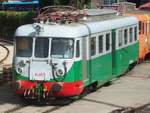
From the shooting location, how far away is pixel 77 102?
17.3m

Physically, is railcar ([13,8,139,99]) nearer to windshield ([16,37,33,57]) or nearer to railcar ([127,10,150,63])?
windshield ([16,37,33,57])

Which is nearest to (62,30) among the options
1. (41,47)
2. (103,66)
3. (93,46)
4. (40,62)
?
(41,47)

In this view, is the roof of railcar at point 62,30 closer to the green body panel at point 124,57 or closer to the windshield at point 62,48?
the windshield at point 62,48

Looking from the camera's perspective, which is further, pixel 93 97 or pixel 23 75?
pixel 93 97

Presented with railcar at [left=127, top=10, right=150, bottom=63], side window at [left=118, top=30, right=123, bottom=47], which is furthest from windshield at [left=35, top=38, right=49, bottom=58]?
railcar at [left=127, top=10, right=150, bottom=63]

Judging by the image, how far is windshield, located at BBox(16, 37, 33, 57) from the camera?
674 inches

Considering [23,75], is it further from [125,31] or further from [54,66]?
[125,31]

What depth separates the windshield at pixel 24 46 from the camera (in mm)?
17109

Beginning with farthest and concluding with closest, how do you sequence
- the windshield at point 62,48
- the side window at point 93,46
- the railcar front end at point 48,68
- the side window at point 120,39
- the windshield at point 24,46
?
the side window at point 120,39 → the side window at point 93,46 → the windshield at point 24,46 → the windshield at point 62,48 → the railcar front end at point 48,68

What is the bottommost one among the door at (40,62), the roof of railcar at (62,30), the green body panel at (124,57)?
the green body panel at (124,57)

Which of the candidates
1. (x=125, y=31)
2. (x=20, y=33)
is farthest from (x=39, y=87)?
(x=125, y=31)

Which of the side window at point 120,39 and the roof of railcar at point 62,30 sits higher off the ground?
the roof of railcar at point 62,30

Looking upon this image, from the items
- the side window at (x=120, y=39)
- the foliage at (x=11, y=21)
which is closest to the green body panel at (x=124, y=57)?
the side window at (x=120, y=39)

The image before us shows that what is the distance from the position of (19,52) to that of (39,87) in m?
1.22
